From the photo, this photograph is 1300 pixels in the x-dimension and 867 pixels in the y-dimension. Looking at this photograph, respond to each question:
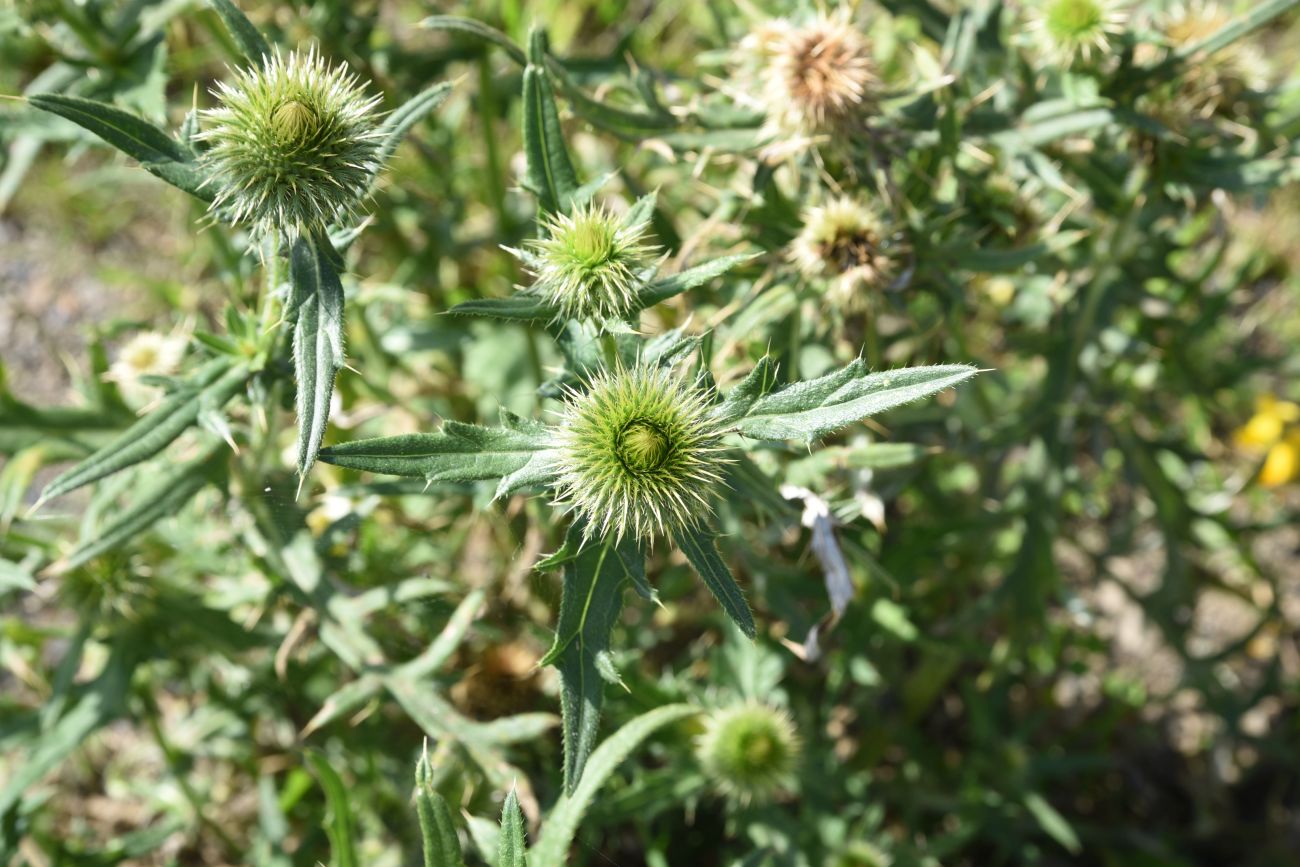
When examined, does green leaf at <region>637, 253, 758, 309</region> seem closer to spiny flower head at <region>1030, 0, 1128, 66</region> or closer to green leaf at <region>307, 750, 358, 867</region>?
spiny flower head at <region>1030, 0, 1128, 66</region>

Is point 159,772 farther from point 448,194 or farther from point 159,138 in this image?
point 159,138

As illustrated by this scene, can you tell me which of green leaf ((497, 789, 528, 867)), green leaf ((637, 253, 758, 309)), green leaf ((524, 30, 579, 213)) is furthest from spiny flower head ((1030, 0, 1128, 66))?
green leaf ((497, 789, 528, 867))

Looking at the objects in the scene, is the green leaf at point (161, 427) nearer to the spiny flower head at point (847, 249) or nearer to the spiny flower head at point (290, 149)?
the spiny flower head at point (290, 149)

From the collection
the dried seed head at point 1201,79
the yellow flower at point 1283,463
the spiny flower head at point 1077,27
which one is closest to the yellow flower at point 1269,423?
the yellow flower at point 1283,463

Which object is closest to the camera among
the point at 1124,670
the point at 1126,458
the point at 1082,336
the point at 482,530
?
the point at 1082,336

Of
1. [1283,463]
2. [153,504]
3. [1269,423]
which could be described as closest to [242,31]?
[153,504]

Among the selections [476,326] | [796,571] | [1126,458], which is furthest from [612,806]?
[1126,458]

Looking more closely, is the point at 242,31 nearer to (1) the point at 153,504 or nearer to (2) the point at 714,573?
(1) the point at 153,504

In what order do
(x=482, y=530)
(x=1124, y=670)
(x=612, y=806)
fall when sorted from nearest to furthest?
1. (x=612, y=806)
2. (x=482, y=530)
3. (x=1124, y=670)
